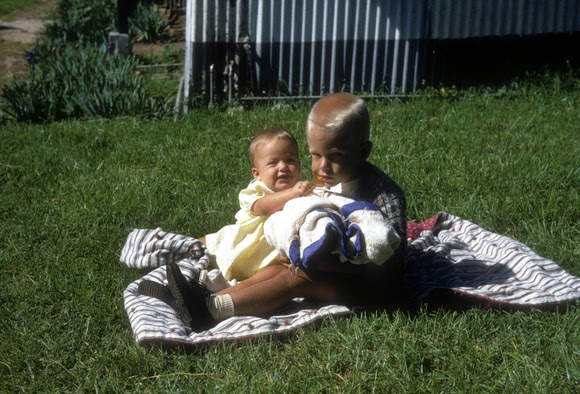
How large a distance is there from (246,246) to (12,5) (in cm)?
1871

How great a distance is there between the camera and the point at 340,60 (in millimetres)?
8172

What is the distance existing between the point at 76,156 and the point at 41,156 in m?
0.32

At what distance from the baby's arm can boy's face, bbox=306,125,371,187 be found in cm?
9

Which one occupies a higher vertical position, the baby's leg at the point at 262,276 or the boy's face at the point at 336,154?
the boy's face at the point at 336,154

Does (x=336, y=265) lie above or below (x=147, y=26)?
→ below

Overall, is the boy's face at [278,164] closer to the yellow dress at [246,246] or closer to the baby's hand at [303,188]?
the yellow dress at [246,246]

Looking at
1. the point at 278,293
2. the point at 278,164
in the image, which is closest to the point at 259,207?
the point at 278,164

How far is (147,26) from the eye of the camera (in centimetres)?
1341

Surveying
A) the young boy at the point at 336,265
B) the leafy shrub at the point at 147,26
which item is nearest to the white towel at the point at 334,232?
the young boy at the point at 336,265

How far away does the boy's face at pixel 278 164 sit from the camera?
12.9ft

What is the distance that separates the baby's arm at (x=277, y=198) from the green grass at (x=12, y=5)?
1685cm

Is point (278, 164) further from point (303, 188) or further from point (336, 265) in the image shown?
point (336, 265)

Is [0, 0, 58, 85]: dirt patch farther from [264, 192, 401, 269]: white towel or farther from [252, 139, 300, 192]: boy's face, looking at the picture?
[264, 192, 401, 269]: white towel

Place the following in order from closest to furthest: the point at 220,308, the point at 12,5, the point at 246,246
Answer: the point at 220,308 → the point at 246,246 → the point at 12,5
